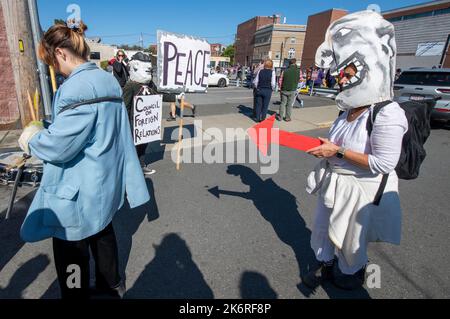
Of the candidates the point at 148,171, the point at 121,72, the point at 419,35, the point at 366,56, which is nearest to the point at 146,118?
the point at 148,171

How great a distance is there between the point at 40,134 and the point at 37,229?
1.87ft

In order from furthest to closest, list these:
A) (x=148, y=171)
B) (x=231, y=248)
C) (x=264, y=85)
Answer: (x=264, y=85)
(x=148, y=171)
(x=231, y=248)

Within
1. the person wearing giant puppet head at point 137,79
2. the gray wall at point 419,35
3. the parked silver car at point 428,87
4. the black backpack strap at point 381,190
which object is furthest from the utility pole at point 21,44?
the gray wall at point 419,35

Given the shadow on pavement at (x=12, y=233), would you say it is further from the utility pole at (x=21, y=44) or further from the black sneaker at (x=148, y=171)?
the utility pole at (x=21, y=44)

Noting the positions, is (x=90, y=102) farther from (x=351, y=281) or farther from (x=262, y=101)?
(x=262, y=101)

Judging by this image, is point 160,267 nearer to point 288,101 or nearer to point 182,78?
point 182,78

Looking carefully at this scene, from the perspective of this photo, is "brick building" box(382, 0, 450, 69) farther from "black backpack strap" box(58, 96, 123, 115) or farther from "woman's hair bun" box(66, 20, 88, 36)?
"black backpack strap" box(58, 96, 123, 115)

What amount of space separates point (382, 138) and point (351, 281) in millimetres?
1416

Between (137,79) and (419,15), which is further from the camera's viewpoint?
(419,15)

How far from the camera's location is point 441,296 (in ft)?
7.18

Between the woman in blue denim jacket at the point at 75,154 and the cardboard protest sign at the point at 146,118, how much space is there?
235cm

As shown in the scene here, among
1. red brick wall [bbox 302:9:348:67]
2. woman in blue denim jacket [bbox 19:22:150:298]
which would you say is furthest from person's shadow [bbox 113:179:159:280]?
red brick wall [bbox 302:9:348:67]

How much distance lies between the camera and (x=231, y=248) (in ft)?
8.80

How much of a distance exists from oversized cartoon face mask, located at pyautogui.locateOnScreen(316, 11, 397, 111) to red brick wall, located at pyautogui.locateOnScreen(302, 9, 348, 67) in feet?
157
